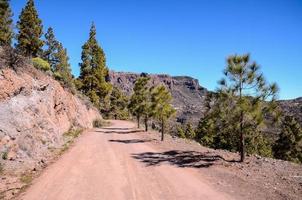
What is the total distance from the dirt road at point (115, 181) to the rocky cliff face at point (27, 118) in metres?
1.82

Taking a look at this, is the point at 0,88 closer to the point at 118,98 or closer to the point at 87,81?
the point at 87,81

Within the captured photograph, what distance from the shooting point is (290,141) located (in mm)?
50656

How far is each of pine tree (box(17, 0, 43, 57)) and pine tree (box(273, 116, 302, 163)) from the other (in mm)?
42789

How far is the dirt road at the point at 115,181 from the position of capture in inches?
451

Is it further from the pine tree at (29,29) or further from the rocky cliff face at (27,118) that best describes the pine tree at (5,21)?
the rocky cliff face at (27,118)

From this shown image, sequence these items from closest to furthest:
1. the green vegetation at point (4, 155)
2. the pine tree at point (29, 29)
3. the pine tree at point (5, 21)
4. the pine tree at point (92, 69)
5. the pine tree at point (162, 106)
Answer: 1. the green vegetation at point (4, 155)
2. the pine tree at point (162, 106)
3. the pine tree at point (5, 21)
4. the pine tree at point (29, 29)
5. the pine tree at point (92, 69)

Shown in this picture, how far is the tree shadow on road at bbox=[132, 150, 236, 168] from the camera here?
17781mm

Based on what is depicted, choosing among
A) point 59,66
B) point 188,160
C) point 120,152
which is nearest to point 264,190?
point 188,160

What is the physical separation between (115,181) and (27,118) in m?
9.43

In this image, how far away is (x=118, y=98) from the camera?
314ft

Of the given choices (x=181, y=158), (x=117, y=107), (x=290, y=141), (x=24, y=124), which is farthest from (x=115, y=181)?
(x=117, y=107)

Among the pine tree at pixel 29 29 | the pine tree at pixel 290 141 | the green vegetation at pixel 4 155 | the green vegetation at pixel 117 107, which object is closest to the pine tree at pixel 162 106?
the green vegetation at pixel 4 155

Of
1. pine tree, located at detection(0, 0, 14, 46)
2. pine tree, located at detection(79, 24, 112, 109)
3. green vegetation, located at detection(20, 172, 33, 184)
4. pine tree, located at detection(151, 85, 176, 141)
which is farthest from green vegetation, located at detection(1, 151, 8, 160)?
pine tree, located at detection(79, 24, 112, 109)

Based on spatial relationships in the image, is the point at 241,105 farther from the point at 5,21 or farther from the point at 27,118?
the point at 5,21
